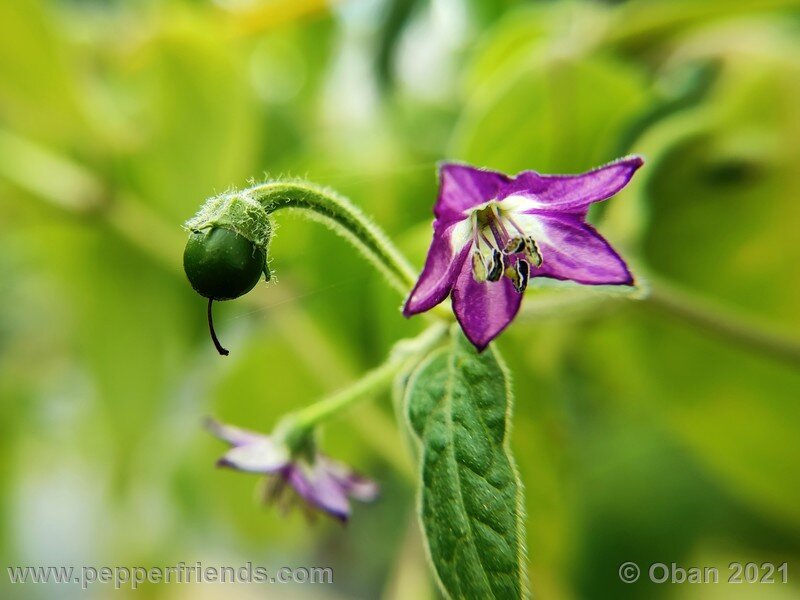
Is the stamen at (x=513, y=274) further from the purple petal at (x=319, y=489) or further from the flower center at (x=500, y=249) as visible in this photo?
the purple petal at (x=319, y=489)

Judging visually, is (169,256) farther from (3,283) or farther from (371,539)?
(3,283)

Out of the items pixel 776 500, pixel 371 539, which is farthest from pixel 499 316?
pixel 371 539

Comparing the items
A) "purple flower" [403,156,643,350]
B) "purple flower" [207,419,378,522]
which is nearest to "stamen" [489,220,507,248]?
"purple flower" [403,156,643,350]

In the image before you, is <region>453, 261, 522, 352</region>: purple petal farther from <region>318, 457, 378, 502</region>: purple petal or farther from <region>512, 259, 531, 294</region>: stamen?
<region>318, 457, 378, 502</region>: purple petal

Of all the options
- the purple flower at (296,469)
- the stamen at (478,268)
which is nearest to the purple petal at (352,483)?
the purple flower at (296,469)

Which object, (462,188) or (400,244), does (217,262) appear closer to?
(462,188)

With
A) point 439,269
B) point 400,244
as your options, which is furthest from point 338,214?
point 400,244
